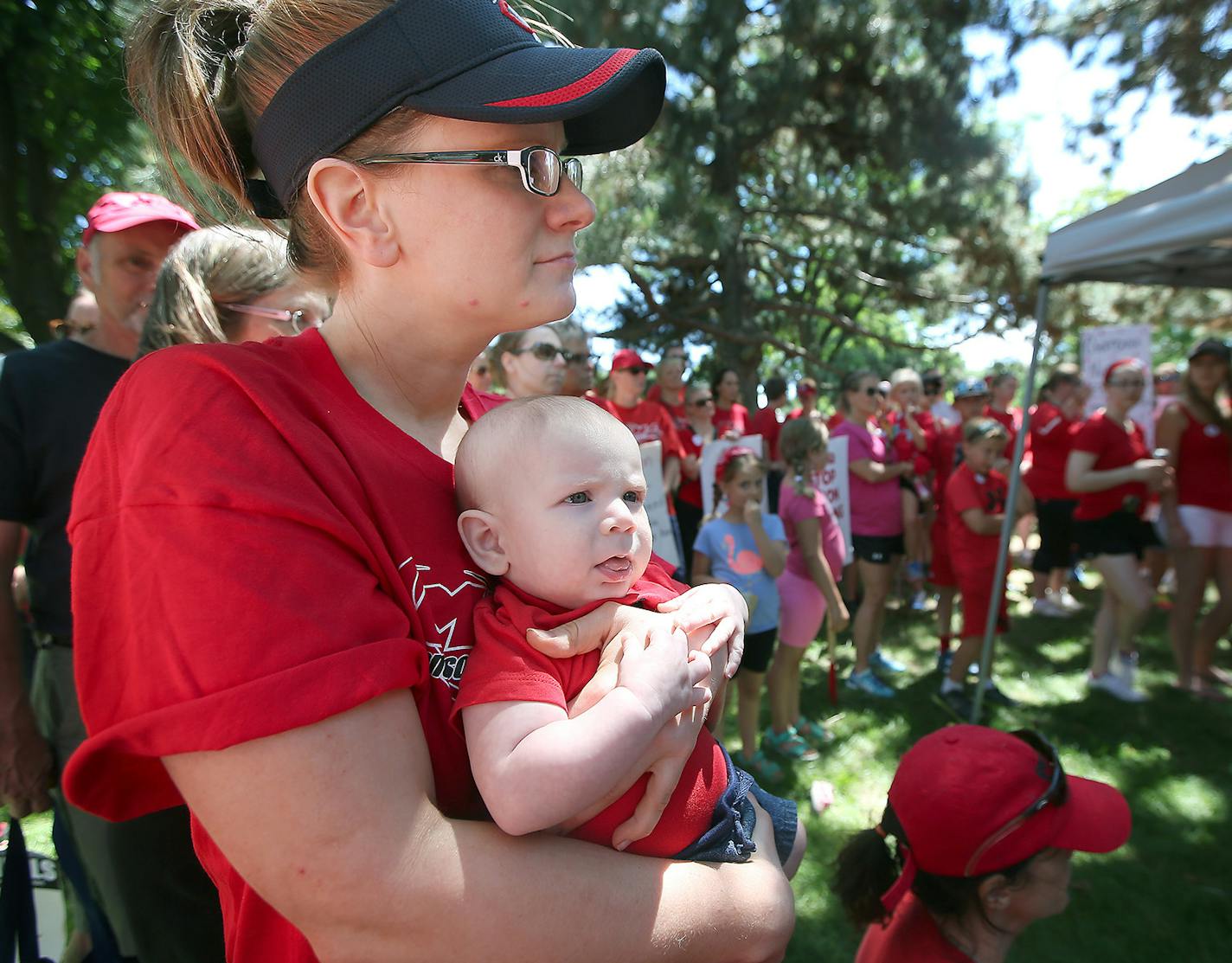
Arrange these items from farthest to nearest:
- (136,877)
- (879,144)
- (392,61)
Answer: (879,144)
(136,877)
(392,61)

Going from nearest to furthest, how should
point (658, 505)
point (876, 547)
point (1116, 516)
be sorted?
1. point (658, 505)
2. point (1116, 516)
3. point (876, 547)

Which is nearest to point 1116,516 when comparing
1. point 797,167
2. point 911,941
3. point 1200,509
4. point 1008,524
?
point 1200,509

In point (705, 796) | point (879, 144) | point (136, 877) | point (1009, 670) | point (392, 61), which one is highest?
point (879, 144)

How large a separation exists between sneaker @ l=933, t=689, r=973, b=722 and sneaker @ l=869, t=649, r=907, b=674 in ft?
2.04

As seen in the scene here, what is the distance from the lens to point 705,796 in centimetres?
104

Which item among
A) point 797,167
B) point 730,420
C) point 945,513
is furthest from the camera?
point 797,167

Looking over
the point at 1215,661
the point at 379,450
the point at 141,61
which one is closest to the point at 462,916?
the point at 379,450

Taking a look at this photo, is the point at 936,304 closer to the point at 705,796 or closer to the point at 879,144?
the point at 879,144

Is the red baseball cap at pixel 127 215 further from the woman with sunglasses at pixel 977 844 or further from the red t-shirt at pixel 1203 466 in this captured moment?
the red t-shirt at pixel 1203 466

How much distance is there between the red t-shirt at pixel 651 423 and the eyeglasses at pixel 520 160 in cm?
444

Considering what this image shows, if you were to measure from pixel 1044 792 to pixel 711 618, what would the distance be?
4.56 feet

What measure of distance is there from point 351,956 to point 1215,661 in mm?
7337

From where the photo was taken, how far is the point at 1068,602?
7727 mm

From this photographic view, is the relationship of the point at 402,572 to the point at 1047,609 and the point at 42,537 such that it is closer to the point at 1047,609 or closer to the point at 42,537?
the point at 42,537
